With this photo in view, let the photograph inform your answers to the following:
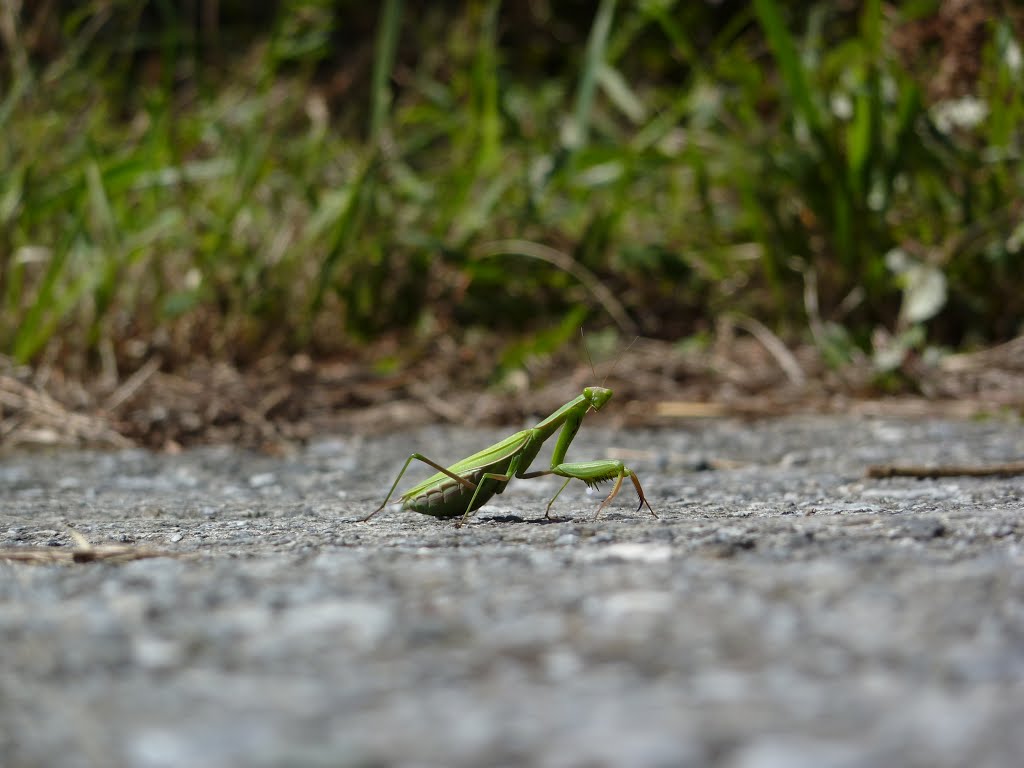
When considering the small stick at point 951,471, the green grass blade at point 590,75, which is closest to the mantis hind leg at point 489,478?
the small stick at point 951,471

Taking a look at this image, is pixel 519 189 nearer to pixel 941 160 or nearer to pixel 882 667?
pixel 941 160

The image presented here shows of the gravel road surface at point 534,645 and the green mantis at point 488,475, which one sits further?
the green mantis at point 488,475

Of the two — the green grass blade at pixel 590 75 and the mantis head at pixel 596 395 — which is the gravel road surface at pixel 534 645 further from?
the green grass blade at pixel 590 75

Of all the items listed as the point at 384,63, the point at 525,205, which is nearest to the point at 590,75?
the point at 525,205

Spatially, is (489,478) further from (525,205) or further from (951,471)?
(525,205)

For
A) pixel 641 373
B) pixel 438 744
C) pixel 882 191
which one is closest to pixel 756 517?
pixel 438 744

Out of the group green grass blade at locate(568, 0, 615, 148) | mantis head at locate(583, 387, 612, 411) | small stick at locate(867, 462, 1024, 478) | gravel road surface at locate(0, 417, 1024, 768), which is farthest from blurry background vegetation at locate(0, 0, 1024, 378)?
gravel road surface at locate(0, 417, 1024, 768)
